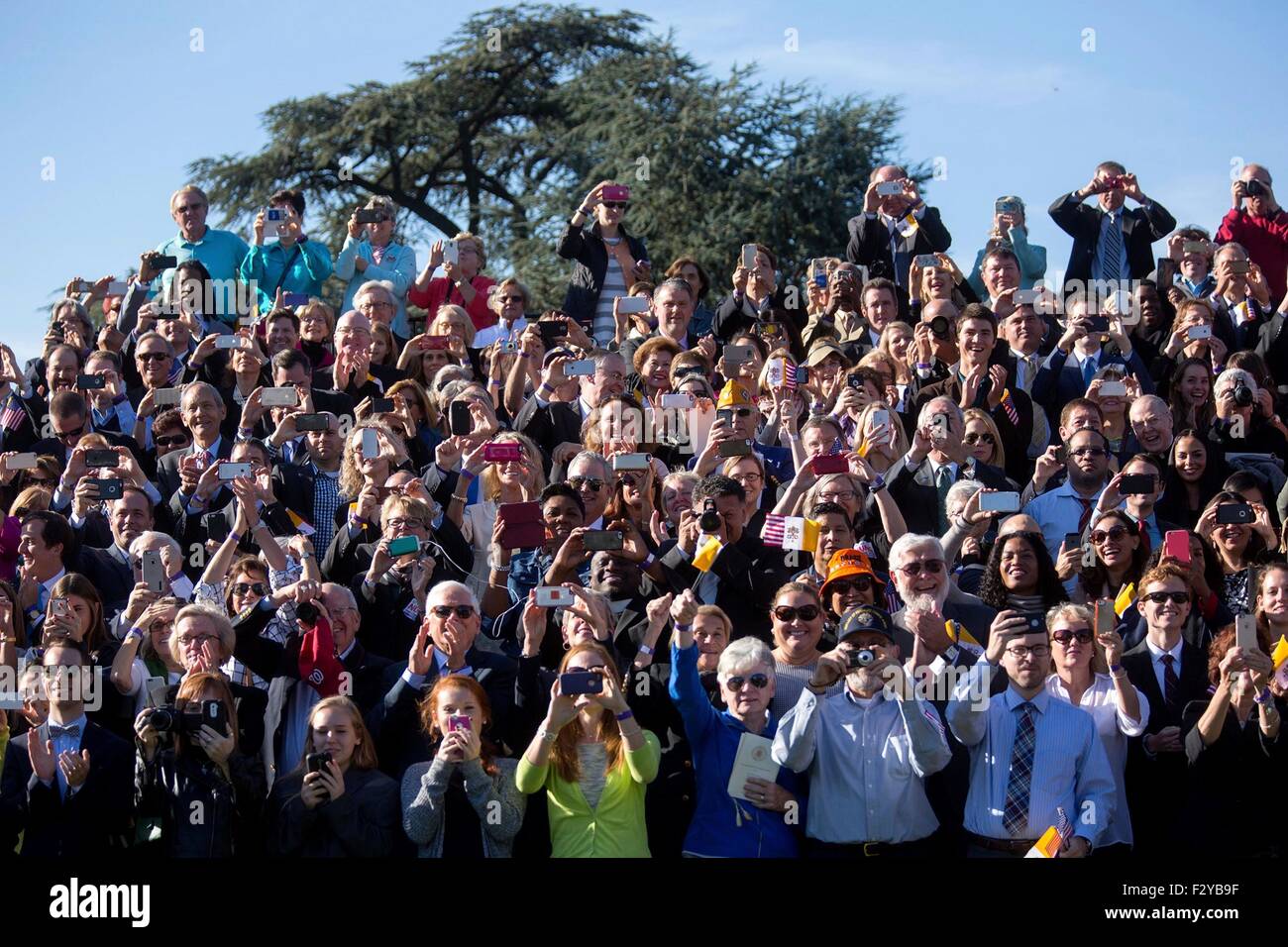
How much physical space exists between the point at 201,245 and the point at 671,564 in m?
6.81

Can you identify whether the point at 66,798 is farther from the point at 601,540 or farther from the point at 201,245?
the point at 201,245

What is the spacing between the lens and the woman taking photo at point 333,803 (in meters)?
8.47

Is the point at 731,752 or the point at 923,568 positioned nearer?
the point at 731,752

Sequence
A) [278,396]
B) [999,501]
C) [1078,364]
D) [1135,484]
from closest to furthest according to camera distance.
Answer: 1. [999,501]
2. [1135,484]
3. [278,396]
4. [1078,364]

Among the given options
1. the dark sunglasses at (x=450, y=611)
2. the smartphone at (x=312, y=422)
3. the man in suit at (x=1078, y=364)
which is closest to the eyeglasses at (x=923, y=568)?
the dark sunglasses at (x=450, y=611)

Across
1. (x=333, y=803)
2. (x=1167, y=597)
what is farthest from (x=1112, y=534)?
(x=333, y=803)

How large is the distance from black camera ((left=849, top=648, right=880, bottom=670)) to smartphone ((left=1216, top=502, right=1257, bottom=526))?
2649 millimetres

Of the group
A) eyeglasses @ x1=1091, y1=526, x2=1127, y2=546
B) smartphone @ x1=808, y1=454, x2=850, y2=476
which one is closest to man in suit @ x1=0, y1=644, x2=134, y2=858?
smartphone @ x1=808, y1=454, x2=850, y2=476

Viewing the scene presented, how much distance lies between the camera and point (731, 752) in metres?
8.68

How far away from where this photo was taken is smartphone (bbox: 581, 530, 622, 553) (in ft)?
31.7

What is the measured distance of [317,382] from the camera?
535 inches

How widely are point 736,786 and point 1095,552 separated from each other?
264cm
